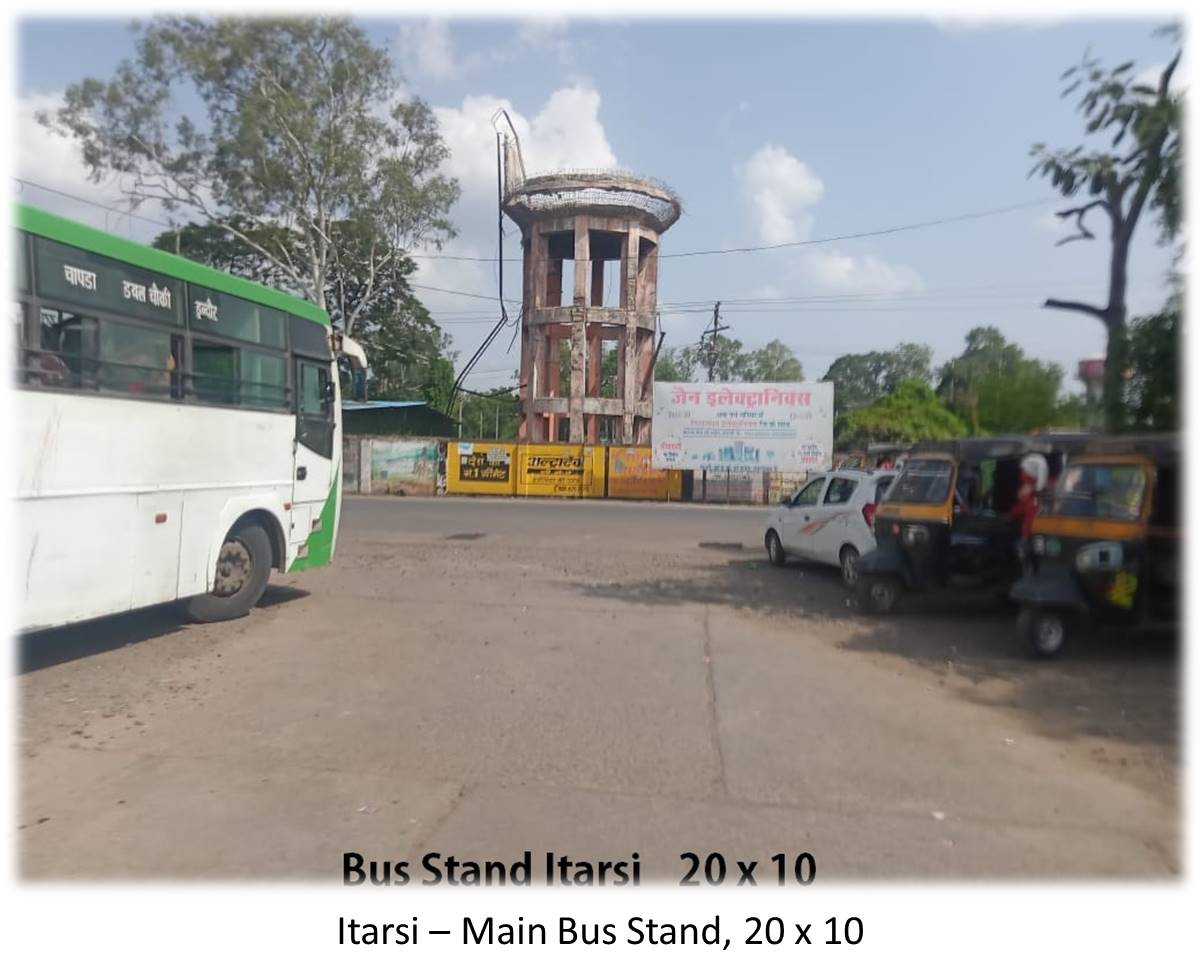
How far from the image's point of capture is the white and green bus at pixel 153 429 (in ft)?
20.0

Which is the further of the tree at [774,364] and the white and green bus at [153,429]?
the tree at [774,364]

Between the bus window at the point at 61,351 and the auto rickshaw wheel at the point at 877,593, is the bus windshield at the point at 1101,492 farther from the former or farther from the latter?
the bus window at the point at 61,351

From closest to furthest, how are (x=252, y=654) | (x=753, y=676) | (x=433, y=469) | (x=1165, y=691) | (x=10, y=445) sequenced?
(x=10, y=445), (x=1165, y=691), (x=753, y=676), (x=252, y=654), (x=433, y=469)

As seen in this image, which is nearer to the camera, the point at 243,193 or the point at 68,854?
the point at 68,854

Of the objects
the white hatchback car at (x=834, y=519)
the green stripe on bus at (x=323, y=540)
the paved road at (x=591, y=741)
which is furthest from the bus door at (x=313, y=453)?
the white hatchback car at (x=834, y=519)

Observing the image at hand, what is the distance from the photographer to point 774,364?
203 feet

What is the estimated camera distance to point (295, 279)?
101 ft

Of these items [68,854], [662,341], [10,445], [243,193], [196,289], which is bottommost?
[68,854]

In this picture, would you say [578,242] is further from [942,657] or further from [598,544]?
[942,657]

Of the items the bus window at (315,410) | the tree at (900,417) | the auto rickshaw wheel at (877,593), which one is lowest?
the auto rickshaw wheel at (877,593)

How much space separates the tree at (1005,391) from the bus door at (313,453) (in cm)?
719

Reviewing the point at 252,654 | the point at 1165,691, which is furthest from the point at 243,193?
the point at 1165,691

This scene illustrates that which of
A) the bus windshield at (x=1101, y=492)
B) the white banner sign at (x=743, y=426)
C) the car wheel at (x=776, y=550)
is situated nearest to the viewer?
the bus windshield at (x=1101, y=492)

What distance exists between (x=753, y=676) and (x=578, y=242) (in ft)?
127
